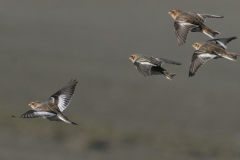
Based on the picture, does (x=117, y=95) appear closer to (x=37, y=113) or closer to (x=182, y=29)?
(x=182, y=29)

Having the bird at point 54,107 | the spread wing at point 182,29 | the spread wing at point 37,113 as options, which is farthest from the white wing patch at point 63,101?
the spread wing at point 182,29

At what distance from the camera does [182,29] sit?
1061cm

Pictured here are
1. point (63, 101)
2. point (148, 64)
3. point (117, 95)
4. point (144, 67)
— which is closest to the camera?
point (63, 101)

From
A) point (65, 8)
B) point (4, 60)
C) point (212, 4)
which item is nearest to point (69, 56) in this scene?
point (4, 60)

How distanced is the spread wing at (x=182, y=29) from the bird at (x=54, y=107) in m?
2.13

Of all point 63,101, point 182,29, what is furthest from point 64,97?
point 182,29

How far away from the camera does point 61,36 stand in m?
22.7

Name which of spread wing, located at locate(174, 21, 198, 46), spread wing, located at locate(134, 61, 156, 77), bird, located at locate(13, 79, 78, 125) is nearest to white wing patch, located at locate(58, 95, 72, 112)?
bird, located at locate(13, 79, 78, 125)

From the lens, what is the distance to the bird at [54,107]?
29.6 feet

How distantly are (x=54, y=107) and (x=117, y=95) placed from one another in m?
9.60

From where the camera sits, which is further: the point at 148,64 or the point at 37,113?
the point at 148,64

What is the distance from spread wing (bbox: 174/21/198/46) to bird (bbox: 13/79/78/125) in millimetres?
2134

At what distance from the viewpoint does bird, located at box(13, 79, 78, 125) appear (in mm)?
9031

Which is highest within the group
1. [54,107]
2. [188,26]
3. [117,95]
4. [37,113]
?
[188,26]
